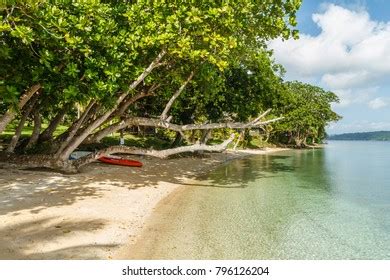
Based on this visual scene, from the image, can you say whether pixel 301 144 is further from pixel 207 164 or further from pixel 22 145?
pixel 22 145

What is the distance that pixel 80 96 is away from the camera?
55.7ft

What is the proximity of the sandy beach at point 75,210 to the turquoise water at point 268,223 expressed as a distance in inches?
40.5

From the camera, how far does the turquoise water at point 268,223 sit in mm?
12297

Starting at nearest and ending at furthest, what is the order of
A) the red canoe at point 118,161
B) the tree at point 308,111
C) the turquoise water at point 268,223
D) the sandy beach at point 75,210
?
the sandy beach at point 75,210
the turquoise water at point 268,223
the red canoe at point 118,161
the tree at point 308,111

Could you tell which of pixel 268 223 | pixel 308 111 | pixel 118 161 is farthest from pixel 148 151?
pixel 308 111

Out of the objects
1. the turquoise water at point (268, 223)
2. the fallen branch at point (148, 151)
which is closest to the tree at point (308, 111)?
the turquoise water at point (268, 223)

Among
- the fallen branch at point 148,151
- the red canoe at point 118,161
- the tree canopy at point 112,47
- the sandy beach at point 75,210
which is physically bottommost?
the sandy beach at point 75,210

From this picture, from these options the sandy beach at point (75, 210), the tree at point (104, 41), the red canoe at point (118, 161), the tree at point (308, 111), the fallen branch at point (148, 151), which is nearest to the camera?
the sandy beach at point (75, 210)

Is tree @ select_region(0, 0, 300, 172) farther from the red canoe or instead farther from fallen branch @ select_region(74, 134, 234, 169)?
the red canoe

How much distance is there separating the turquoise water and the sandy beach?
3.38 feet

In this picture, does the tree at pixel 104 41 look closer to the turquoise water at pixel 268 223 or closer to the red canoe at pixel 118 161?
the red canoe at pixel 118 161

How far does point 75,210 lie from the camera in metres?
14.8

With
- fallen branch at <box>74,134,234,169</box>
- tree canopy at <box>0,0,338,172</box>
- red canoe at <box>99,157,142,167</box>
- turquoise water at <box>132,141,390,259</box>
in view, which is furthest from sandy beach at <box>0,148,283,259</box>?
tree canopy at <box>0,0,338,172</box>
